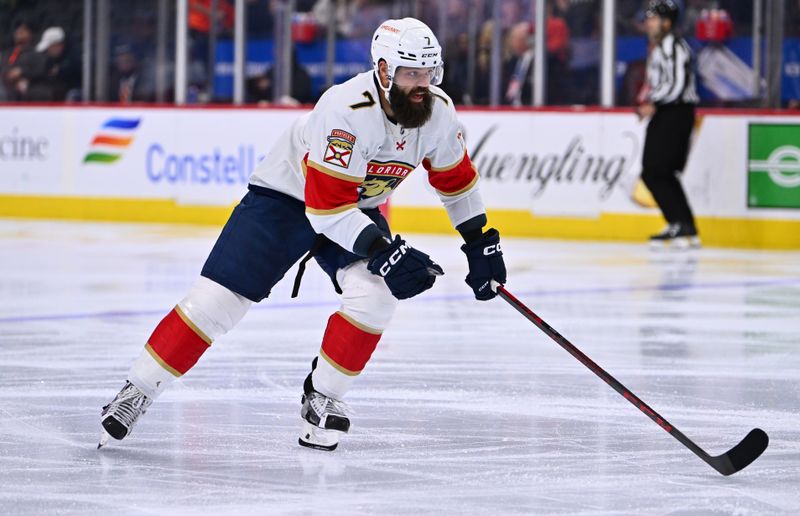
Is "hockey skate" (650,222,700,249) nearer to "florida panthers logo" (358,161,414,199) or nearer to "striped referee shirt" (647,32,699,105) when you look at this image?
"striped referee shirt" (647,32,699,105)

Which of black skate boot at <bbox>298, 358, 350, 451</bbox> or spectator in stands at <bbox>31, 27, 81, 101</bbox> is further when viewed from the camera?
spectator in stands at <bbox>31, 27, 81, 101</bbox>

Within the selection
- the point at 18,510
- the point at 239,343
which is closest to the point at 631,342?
the point at 239,343

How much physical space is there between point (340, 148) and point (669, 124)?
21.0 ft

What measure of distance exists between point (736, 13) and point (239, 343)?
568cm

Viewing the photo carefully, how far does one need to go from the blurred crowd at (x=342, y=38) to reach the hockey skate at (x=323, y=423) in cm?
696

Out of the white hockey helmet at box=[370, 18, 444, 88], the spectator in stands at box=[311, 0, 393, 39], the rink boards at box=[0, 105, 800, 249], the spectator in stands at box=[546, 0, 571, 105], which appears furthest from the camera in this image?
the spectator in stands at box=[311, 0, 393, 39]

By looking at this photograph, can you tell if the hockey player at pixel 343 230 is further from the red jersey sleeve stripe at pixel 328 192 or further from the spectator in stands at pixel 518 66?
the spectator in stands at pixel 518 66

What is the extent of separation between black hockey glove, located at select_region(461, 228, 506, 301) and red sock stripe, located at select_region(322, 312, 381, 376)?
256 mm

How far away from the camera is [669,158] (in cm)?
939

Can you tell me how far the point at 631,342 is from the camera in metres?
5.37

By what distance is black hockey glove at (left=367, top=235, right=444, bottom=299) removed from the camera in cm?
330

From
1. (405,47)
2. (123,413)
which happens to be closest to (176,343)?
(123,413)

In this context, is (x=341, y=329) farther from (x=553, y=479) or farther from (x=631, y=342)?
(x=631, y=342)

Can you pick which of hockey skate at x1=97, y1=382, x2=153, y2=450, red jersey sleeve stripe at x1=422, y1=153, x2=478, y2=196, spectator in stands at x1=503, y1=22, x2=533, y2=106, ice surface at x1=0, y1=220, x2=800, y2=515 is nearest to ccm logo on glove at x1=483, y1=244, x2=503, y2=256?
red jersey sleeve stripe at x1=422, y1=153, x2=478, y2=196
